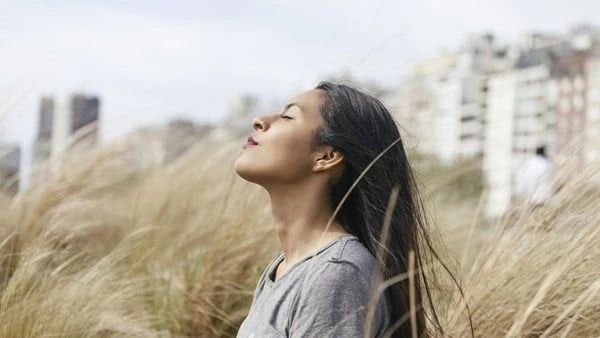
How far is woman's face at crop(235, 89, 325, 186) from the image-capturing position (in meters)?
2.02

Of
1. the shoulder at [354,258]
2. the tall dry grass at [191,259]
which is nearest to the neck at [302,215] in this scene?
the shoulder at [354,258]

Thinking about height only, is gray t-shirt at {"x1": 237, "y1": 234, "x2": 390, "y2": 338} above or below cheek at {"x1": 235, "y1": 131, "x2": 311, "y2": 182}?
below

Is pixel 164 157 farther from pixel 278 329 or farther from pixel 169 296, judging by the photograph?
pixel 278 329

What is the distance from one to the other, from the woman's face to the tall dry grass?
555 mm

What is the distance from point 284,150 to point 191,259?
1631 millimetres

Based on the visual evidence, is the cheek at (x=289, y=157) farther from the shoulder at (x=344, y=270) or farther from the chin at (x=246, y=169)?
the shoulder at (x=344, y=270)

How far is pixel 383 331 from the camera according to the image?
1848mm

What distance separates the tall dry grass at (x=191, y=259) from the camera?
2.27 meters

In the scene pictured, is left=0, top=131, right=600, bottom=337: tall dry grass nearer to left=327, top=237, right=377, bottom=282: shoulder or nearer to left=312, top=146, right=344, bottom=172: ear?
left=327, top=237, right=377, bottom=282: shoulder

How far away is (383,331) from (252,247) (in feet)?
5.43

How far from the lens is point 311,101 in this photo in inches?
82.6

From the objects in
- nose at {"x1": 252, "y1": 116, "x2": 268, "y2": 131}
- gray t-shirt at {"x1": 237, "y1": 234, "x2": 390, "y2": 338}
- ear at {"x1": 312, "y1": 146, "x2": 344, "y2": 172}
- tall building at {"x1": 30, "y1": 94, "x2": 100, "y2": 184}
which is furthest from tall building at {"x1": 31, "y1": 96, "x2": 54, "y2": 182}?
gray t-shirt at {"x1": 237, "y1": 234, "x2": 390, "y2": 338}

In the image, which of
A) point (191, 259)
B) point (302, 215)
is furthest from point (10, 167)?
point (302, 215)

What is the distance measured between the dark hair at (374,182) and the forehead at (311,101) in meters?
0.02
